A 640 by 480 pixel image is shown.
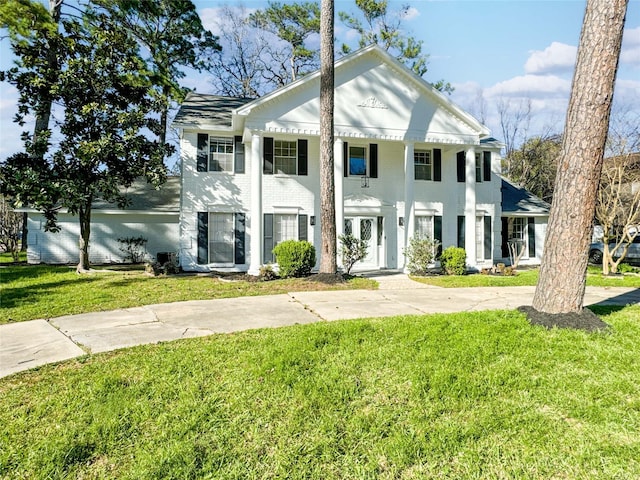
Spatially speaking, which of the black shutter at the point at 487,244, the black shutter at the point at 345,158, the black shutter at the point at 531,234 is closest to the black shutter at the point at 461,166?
the black shutter at the point at 487,244

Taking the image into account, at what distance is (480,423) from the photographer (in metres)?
3.22

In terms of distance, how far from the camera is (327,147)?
11195mm

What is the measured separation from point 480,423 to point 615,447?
3.06 feet

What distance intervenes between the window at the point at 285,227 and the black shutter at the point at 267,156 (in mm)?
1702

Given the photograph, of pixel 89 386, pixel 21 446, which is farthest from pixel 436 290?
pixel 21 446

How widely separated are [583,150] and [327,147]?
7116mm

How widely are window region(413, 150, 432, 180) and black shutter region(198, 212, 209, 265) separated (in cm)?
856

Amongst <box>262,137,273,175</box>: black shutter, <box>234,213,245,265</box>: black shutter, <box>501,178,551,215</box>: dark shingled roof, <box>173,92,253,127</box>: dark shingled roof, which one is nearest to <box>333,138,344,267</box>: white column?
<box>262,137,273,175</box>: black shutter

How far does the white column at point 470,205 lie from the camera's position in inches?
602

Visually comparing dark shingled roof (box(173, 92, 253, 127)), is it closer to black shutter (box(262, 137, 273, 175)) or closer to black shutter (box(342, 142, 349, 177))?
black shutter (box(262, 137, 273, 175))

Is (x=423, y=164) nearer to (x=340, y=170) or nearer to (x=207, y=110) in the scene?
(x=340, y=170)

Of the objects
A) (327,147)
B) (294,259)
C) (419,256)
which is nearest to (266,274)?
(294,259)

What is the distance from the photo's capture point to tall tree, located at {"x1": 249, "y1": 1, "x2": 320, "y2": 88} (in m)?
26.8

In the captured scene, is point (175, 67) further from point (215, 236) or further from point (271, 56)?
point (215, 236)
